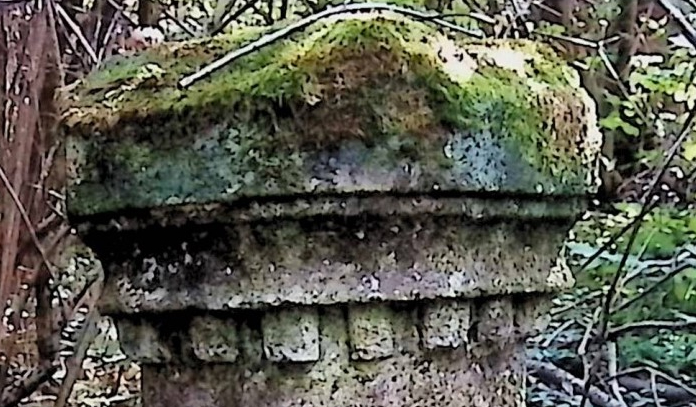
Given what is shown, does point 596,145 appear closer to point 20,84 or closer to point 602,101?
point 20,84

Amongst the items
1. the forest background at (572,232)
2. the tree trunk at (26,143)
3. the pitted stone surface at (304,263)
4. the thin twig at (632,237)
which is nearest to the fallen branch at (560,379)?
the forest background at (572,232)

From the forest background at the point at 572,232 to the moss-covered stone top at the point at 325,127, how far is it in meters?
1.04

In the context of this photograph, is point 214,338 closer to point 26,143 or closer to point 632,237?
point 632,237

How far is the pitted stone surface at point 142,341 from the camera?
1.05m

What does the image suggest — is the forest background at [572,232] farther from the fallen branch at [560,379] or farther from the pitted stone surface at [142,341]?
the pitted stone surface at [142,341]

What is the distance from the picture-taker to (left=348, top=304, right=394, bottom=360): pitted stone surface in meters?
1.00

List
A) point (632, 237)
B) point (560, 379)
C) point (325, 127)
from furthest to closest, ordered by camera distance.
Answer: point (560, 379) → point (632, 237) → point (325, 127)

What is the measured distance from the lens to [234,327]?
1.00 metres

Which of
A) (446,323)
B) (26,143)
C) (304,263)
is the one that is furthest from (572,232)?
(304,263)

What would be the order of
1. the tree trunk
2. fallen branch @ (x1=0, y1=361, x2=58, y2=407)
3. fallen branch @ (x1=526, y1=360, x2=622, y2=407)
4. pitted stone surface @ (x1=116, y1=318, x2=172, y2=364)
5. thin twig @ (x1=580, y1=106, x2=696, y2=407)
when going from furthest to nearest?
fallen branch @ (x1=0, y1=361, x2=58, y2=407), the tree trunk, fallen branch @ (x1=526, y1=360, x2=622, y2=407), thin twig @ (x1=580, y1=106, x2=696, y2=407), pitted stone surface @ (x1=116, y1=318, x2=172, y2=364)

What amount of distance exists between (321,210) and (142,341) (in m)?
0.26

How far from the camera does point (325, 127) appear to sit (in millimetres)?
945

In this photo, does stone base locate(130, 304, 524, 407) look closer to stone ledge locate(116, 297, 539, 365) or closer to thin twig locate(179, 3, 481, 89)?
stone ledge locate(116, 297, 539, 365)

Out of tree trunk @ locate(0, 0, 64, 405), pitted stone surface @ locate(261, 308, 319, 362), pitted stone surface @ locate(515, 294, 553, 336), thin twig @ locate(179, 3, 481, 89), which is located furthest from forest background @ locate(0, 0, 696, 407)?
pitted stone surface @ locate(261, 308, 319, 362)
